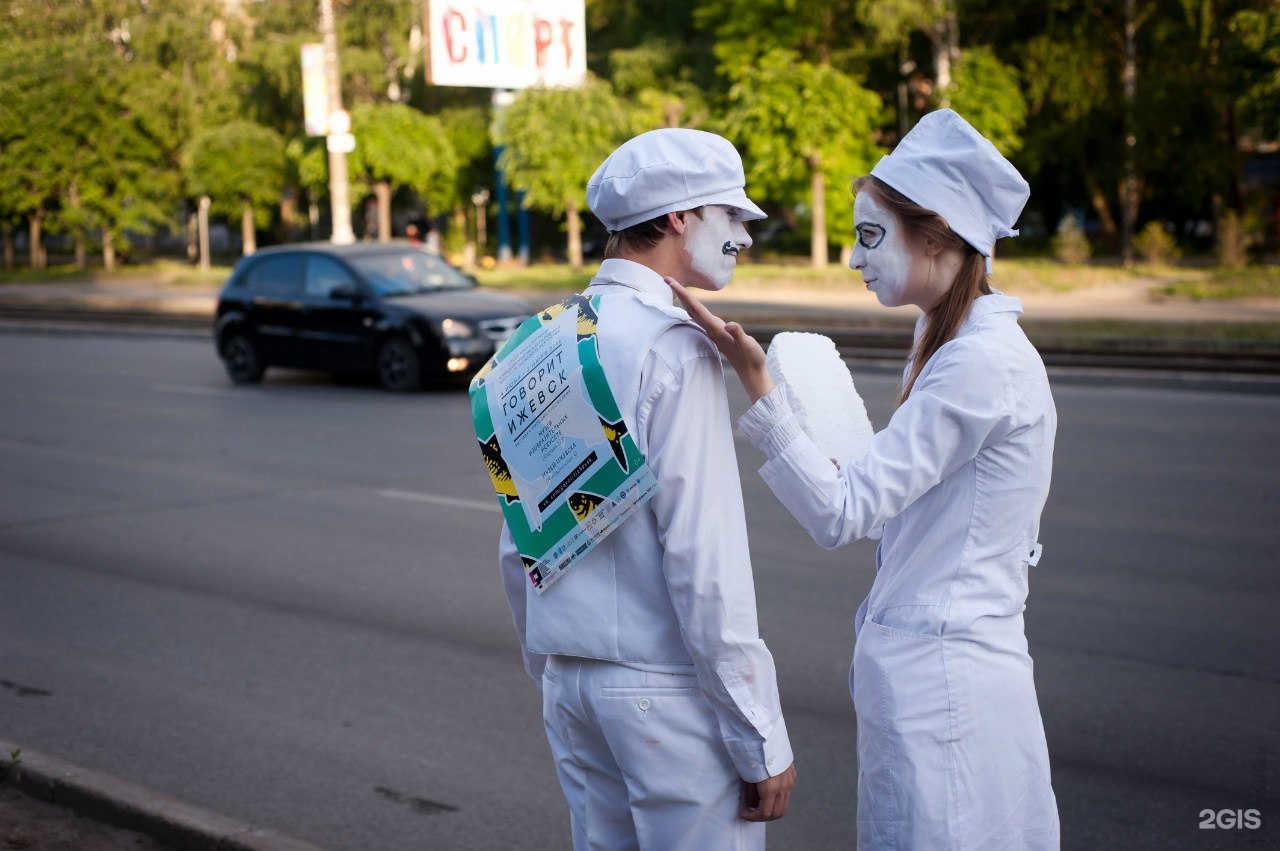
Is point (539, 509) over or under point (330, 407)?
over

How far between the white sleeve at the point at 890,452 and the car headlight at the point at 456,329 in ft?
43.2

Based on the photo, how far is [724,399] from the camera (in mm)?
2418

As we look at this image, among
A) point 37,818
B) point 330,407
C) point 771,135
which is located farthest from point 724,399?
point 771,135

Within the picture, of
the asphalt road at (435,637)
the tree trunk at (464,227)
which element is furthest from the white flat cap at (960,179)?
the tree trunk at (464,227)

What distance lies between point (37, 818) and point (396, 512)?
4.85m

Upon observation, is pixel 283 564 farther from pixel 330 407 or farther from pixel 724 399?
pixel 330 407

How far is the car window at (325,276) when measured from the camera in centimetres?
1644

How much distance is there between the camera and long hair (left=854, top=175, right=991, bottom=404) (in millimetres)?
2443

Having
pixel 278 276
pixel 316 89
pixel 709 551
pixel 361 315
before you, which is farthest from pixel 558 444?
pixel 316 89

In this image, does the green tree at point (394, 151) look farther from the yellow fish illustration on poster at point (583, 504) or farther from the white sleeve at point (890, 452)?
the white sleeve at point (890, 452)

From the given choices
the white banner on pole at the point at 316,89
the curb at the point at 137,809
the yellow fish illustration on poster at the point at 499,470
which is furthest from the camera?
the white banner on pole at the point at 316,89

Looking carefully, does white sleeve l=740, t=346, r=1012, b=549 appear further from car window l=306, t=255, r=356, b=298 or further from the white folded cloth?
car window l=306, t=255, r=356, b=298

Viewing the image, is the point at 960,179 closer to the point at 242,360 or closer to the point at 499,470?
the point at 499,470

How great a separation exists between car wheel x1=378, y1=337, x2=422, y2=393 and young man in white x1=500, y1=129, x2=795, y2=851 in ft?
43.3
